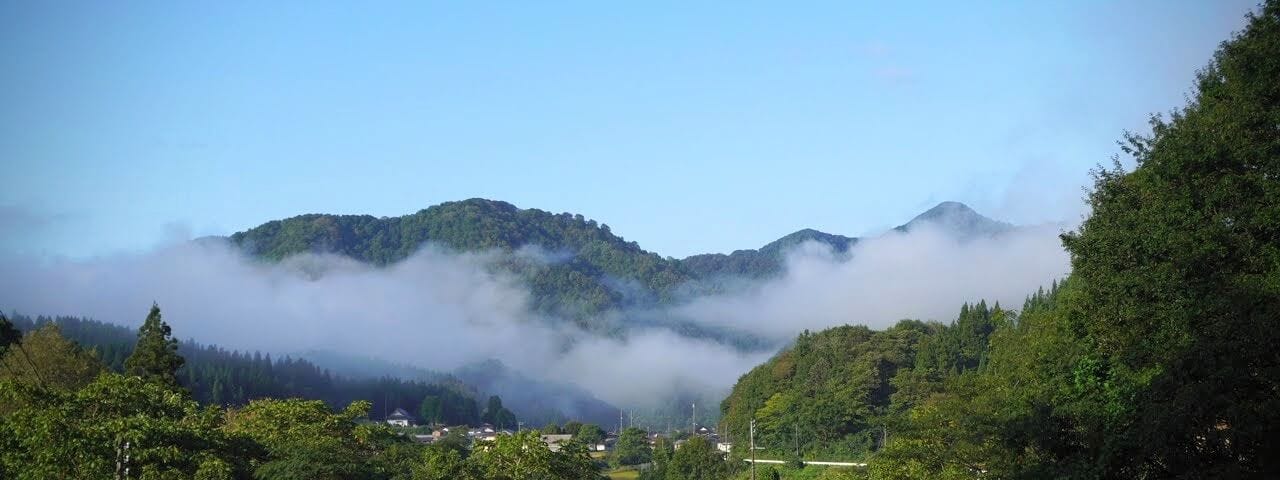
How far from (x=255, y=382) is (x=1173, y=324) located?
124030mm

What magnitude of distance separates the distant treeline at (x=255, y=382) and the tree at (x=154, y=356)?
54.2m

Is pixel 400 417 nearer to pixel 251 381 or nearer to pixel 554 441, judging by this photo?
pixel 251 381

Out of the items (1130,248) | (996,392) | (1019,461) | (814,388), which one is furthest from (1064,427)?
(814,388)

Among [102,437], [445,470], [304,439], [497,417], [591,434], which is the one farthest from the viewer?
[497,417]

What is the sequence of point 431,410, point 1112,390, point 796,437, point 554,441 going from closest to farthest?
point 1112,390
point 554,441
point 796,437
point 431,410

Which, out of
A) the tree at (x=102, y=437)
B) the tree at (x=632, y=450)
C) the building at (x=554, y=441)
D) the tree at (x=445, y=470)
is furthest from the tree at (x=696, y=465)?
the tree at (x=102, y=437)

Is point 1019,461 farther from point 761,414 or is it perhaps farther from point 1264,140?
point 761,414

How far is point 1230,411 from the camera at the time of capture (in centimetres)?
2345

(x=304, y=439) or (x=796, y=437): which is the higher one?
(x=304, y=439)

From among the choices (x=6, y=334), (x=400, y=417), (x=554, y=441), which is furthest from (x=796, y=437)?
(x=400, y=417)

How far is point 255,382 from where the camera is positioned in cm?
13762

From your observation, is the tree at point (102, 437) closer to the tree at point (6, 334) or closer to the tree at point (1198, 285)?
the tree at point (6, 334)

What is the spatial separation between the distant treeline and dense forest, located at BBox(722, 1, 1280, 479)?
92226 mm

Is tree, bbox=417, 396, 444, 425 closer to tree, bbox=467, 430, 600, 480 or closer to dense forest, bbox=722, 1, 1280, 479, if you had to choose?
tree, bbox=467, 430, 600, 480
